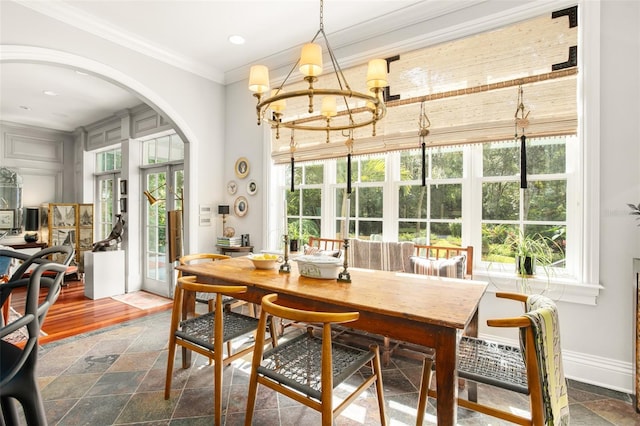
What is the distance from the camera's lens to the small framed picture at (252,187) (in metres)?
4.19

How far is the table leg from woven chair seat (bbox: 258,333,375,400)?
0.41 m

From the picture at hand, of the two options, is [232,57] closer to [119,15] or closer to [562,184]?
[119,15]

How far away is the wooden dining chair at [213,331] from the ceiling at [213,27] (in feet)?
8.17

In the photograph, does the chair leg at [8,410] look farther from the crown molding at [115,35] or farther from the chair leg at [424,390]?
the crown molding at [115,35]

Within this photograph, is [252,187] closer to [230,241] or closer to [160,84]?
[230,241]

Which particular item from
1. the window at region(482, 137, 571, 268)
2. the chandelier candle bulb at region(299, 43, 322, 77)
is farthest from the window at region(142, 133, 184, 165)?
the window at region(482, 137, 571, 268)

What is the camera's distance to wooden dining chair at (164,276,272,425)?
1.85 metres

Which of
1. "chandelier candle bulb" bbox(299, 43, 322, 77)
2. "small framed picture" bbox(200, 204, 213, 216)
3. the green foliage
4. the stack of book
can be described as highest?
"chandelier candle bulb" bbox(299, 43, 322, 77)

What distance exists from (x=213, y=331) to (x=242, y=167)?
2644mm

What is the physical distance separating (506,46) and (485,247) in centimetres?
170

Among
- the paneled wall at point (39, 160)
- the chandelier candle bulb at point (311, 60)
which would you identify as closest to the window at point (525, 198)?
the chandelier candle bulb at point (311, 60)

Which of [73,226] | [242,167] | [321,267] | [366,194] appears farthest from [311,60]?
[73,226]

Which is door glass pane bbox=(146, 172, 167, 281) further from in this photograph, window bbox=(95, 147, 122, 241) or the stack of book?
the stack of book

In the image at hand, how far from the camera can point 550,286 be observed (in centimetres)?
252
